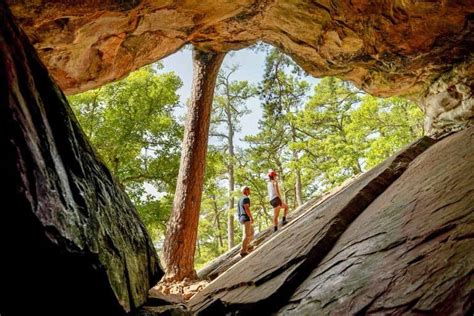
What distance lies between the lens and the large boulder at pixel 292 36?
6.02 meters

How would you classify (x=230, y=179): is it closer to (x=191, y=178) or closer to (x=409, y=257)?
(x=191, y=178)

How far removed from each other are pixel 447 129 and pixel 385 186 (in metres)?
3.58

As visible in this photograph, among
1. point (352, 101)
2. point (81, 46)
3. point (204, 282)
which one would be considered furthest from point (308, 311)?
point (352, 101)

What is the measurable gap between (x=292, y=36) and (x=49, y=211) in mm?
7787

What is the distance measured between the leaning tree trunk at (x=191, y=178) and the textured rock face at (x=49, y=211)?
190 inches

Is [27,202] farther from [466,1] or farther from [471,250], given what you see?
[466,1]

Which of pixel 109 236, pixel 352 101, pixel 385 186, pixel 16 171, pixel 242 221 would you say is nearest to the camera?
A: pixel 16 171

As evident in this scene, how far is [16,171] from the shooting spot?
201 cm

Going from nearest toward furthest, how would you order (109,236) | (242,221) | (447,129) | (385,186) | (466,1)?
(109,236)
(385,186)
(466,1)
(447,129)
(242,221)

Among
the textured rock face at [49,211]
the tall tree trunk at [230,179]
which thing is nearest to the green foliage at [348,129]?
the tall tree trunk at [230,179]

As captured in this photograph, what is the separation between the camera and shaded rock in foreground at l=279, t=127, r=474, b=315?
2391mm

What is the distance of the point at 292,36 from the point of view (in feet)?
27.9

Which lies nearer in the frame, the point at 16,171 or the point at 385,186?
the point at 16,171

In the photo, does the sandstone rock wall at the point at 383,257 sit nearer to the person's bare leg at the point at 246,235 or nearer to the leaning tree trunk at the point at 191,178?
the leaning tree trunk at the point at 191,178
